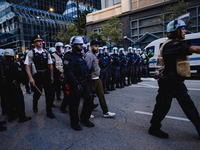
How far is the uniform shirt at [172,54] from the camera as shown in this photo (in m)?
2.45

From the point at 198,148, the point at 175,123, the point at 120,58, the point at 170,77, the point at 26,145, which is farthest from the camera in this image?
the point at 120,58

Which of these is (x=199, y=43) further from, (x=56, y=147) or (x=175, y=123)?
(x=56, y=147)

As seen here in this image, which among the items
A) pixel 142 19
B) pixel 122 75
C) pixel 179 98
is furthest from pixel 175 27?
pixel 142 19

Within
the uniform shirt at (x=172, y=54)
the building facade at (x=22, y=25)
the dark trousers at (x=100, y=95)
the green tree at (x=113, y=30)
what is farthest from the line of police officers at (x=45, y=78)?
the building facade at (x=22, y=25)

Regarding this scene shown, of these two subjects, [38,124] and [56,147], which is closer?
[56,147]

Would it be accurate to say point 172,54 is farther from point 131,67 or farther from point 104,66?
point 131,67

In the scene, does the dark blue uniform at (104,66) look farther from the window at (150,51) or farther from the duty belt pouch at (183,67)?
the window at (150,51)

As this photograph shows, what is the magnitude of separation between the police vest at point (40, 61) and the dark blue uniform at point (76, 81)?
1.26 metres

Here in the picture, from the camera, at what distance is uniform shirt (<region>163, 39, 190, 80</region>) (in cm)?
245

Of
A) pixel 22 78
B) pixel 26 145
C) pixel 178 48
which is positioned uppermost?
pixel 178 48

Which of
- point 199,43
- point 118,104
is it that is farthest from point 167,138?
point 199,43

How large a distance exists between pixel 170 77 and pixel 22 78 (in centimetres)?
367

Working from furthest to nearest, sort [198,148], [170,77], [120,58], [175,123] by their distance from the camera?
[120,58], [175,123], [170,77], [198,148]

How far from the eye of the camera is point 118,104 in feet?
16.5
